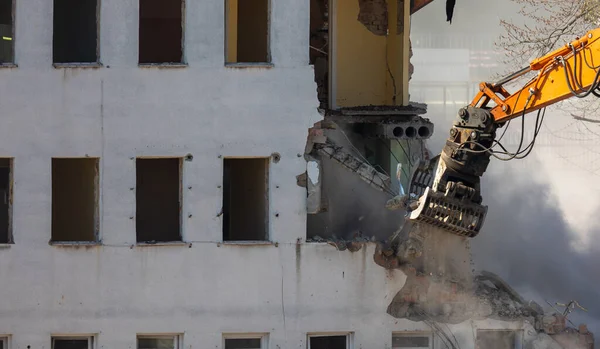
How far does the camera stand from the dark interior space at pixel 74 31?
18.8 meters

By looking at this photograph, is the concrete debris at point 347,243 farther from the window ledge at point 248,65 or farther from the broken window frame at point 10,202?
the broken window frame at point 10,202

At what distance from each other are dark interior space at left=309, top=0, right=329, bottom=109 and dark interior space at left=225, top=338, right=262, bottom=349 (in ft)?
16.3

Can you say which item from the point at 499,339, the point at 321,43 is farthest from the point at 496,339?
the point at 321,43

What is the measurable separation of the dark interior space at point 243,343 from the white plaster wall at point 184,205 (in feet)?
0.96

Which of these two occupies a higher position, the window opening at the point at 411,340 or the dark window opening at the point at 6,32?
the dark window opening at the point at 6,32

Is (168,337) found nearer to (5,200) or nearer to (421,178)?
(5,200)

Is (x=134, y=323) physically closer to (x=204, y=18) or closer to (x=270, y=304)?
(x=270, y=304)

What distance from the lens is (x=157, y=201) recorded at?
63.9 ft

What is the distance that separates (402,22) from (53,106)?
267 inches

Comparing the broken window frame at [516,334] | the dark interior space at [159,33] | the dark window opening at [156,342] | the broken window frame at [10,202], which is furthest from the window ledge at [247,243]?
→ the dark interior space at [159,33]

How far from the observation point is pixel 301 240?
17.2m

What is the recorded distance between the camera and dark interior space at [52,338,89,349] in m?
17.2

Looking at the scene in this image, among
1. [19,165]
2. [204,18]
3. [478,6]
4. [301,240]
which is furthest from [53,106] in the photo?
[478,6]

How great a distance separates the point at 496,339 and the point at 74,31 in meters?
8.36
